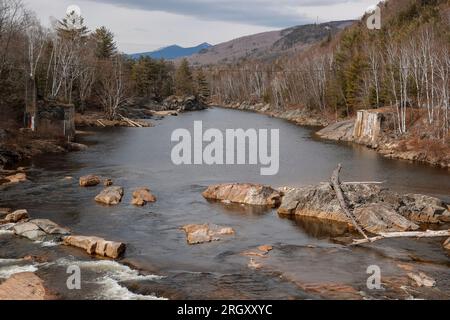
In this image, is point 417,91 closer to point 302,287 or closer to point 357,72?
point 357,72

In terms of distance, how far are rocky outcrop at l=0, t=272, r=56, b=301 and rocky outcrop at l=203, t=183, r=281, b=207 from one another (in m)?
14.8

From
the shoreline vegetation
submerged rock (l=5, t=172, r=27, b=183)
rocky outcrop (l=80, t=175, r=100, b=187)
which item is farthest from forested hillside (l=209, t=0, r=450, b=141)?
submerged rock (l=5, t=172, r=27, b=183)

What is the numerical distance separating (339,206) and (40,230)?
48.0ft

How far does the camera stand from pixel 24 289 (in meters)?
16.6

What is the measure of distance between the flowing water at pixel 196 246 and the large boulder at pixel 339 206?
3.48 ft

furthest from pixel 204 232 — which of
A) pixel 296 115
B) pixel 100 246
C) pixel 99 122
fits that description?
pixel 296 115

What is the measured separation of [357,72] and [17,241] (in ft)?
205

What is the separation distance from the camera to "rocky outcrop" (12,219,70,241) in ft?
74.3

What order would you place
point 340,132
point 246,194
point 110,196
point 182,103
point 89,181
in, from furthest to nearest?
1. point 182,103
2. point 340,132
3. point 89,181
4. point 246,194
5. point 110,196

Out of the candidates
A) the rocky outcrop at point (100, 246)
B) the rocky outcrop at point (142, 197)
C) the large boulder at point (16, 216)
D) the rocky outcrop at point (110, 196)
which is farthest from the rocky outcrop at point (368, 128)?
the rocky outcrop at point (100, 246)

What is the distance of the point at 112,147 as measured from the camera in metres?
52.4

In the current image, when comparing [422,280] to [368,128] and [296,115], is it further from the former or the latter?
[296,115]

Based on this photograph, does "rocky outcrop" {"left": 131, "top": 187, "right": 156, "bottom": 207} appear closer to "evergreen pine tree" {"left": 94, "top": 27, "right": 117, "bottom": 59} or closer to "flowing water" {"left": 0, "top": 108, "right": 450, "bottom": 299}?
"flowing water" {"left": 0, "top": 108, "right": 450, "bottom": 299}
